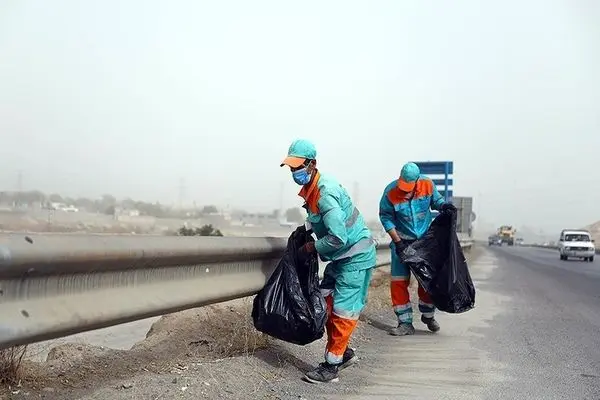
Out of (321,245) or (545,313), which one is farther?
(545,313)

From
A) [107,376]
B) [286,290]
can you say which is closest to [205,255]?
[286,290]

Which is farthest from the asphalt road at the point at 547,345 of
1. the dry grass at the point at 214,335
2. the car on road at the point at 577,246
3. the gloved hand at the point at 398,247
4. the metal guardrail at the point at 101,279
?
the car on road at the point at 577,246

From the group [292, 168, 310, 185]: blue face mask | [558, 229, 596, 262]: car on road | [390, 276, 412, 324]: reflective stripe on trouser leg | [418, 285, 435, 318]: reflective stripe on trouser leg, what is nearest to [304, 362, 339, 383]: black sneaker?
[292, 168, 310, 185]: blue face mask

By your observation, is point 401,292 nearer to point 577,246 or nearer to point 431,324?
A: point 431,324

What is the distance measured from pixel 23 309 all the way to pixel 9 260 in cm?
27

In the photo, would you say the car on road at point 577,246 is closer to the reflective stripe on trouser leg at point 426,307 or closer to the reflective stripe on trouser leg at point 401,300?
the reflective stripe on trouser leg at point 426,307

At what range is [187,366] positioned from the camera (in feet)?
14.5

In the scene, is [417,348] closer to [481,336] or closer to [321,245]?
[481,336]

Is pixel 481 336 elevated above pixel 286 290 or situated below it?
below

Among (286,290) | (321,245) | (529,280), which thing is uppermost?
(321,245)

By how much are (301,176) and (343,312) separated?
1.10 m

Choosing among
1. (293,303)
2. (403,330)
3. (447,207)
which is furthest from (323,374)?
(447,207)

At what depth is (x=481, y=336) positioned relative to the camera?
22.6ft

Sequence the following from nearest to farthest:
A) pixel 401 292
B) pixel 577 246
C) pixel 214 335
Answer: pixel 214 335
pixel 401 292
pixel 577 246
